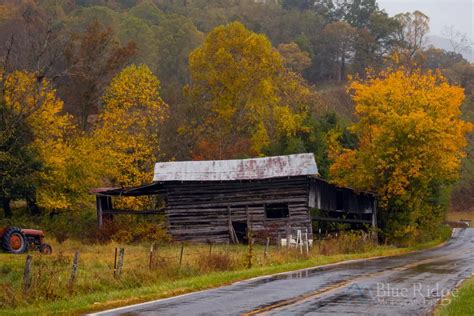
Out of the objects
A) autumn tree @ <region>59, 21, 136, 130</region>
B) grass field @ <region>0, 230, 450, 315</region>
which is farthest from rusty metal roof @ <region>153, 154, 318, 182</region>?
autumn tree @ <region>59, 21, 136, 130</region>

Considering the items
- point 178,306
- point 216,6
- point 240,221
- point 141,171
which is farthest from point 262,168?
point 216,6

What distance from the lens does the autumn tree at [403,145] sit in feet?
156

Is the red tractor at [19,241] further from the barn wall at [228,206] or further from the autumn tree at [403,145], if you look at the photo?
the autumn tree at [403,145]

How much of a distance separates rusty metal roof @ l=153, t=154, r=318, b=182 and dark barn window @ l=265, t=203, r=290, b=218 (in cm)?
254

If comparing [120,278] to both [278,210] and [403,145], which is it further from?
[403,145]

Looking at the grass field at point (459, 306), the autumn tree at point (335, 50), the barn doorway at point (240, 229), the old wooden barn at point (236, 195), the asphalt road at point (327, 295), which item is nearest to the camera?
the grass field at point (459, 306)

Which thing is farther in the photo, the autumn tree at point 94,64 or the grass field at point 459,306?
the autumn tree at point 94,64

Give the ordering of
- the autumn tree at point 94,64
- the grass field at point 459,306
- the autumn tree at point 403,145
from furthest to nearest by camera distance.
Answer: the autumn tree at point 94,64, the autumn tree at point 403,145, the grass field at point 459,306

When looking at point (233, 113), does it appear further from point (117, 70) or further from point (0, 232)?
point (0, 232)

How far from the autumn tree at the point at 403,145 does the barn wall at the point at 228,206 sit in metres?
5.95

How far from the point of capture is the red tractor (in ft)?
115

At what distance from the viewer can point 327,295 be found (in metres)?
18.9

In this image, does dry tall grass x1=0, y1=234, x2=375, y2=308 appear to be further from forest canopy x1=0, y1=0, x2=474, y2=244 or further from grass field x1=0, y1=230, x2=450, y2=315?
forest canopy x1=0, y1=0, x2=474, y2=244

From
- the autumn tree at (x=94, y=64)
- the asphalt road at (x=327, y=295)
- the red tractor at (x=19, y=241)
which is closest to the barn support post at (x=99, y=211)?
the red tractor at (x=19, y=241)
